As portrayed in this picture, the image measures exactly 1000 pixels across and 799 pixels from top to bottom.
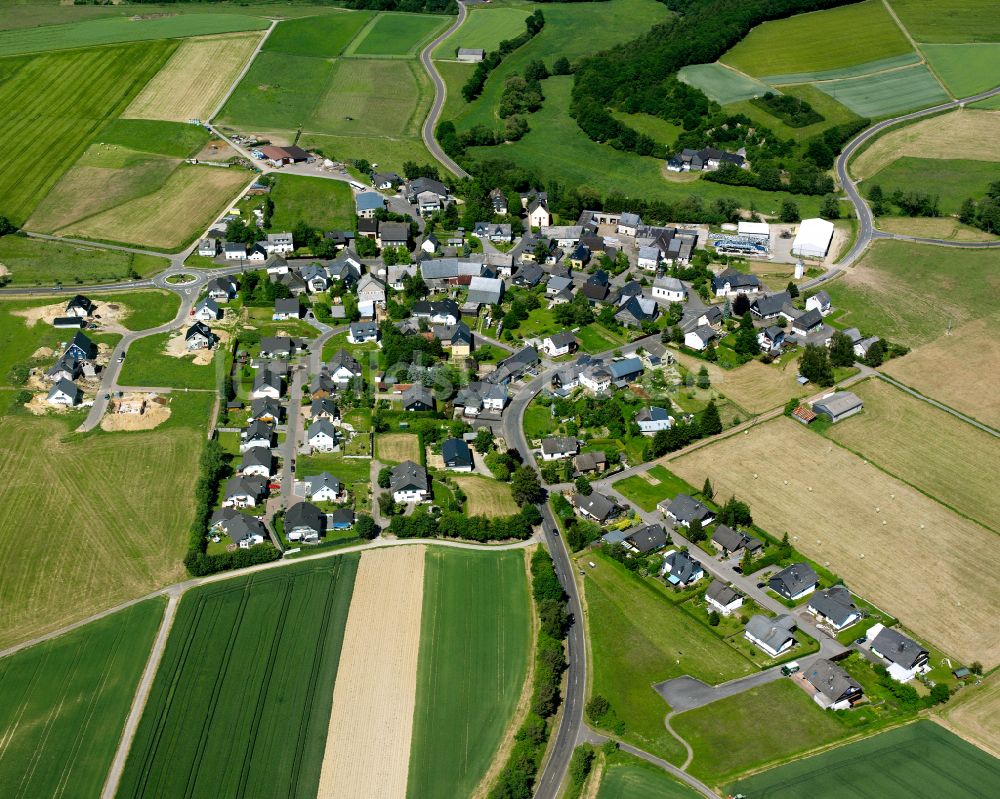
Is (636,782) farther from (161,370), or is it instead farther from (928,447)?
(161,370)

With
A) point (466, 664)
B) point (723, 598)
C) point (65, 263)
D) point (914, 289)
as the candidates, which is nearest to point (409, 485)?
point (466, 664)

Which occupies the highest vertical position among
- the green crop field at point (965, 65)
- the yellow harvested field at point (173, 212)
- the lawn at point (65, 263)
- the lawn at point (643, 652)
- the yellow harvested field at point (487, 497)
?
the green crop field at point (965, 65)

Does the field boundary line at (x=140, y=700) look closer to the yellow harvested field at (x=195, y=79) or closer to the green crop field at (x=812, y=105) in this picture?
the yellow harvested field at (x=195, y=79)

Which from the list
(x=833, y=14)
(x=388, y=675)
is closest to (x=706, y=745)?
(x=388, y=675)

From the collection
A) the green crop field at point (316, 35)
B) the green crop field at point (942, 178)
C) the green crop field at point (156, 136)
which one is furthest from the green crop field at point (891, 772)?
the green crop field at point (316, 35)

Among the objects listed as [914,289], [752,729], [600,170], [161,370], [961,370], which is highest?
[752,729]

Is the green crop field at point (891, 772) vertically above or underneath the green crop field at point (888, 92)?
underneath

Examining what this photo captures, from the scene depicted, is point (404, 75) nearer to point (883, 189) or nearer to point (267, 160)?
point (267, 160)

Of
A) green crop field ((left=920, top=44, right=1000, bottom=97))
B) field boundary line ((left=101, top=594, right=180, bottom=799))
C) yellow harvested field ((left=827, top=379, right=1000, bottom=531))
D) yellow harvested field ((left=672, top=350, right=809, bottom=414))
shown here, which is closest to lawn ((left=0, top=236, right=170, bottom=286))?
field boundary line ((left=101, top=594, right=180, bottom=799))
